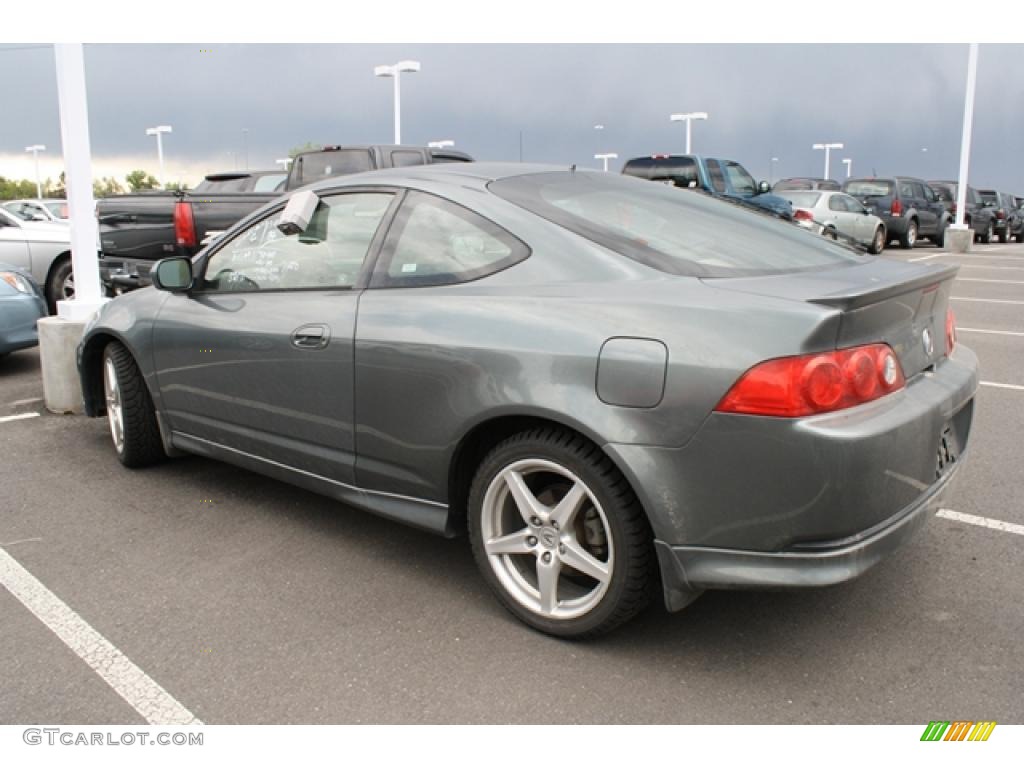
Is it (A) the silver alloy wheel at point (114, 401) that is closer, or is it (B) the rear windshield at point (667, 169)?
(A) the silver alloy wheel at point (114, 401)

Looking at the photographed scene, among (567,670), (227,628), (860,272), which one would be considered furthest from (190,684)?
(860,272)

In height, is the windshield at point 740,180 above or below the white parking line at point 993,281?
above

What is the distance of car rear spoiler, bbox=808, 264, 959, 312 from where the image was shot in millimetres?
2559

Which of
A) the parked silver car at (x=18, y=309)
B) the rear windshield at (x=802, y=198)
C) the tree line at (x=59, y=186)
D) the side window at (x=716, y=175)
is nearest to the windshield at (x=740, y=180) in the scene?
the side window at (x=716, y=175)

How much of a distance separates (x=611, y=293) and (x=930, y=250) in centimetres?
2341

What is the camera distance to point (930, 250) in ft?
77.3

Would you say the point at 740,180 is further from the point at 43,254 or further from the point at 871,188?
the point at 43,254

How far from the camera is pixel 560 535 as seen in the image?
2.94 meters

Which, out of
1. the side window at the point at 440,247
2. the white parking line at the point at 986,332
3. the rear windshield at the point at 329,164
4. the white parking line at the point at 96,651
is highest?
the rear windshield at the point at 329,164

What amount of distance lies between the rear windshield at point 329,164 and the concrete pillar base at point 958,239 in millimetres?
17551

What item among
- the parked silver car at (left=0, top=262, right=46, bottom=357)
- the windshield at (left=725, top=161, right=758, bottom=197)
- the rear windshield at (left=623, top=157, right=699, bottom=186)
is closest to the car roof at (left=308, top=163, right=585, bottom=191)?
the parked silver car at (left=0, top=262, right=46, bottom=357)

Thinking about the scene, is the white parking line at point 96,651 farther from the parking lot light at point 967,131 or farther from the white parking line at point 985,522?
the parking lot light at point 967,131

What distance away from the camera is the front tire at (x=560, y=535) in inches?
109
